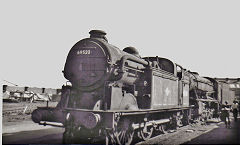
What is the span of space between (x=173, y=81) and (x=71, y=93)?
4597 millimetres

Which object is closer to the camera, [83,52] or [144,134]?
[83,52]

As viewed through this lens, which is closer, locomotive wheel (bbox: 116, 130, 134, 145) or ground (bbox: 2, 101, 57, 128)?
locomotive wheel (bbox: 116, 130, 134, 145)

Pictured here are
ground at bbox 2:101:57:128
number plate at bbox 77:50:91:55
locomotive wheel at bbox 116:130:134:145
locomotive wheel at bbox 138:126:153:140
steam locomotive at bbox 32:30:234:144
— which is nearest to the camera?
steam locomotive at bbox 32:30:234:144

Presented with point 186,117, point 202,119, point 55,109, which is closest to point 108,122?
point 55,109

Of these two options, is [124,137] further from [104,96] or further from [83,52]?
Answer: [83,52]

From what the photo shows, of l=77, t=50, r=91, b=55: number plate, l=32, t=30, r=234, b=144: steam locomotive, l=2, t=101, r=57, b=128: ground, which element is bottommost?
l=2, t=101, r=57, b=128: ground

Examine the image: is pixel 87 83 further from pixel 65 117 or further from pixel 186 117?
pixel 186 117

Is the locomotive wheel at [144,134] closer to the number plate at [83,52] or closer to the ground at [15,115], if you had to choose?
the number plate at [83,52]

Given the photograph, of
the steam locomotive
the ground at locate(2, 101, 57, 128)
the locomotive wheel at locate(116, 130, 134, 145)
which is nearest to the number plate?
the steam locomotive

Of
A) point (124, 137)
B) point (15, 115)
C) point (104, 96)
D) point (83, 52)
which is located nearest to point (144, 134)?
point (124, 137)

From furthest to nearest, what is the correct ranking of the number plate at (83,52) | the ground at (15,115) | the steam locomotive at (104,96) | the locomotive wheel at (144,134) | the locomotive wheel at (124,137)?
1. the ground at (15,115)
2. the locomotive wheel at (144,134)
3. the number plate at (83,52)
4. the locomotive wheel at (124,137)
5. the steam locomotive at (104,96)

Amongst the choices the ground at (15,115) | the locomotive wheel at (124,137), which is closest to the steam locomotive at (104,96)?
the locomotive wheel at (124,137)

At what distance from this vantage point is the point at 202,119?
Result: 13.6 meters

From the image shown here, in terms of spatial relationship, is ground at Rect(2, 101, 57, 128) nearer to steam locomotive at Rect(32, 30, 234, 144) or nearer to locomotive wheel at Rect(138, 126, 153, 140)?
steam locomotive at Rect(32, 30, 234, 144)
